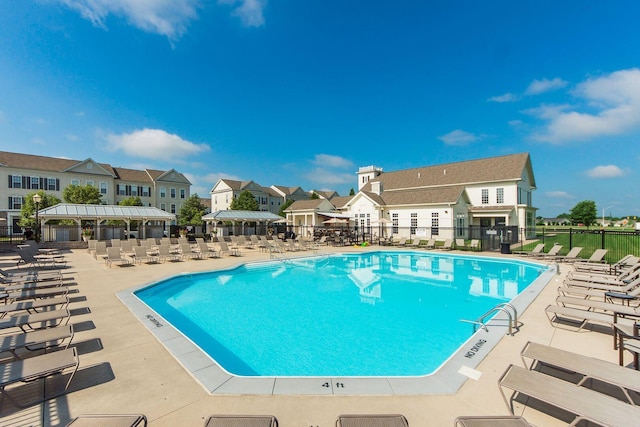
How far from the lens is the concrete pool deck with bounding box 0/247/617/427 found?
10.5 feet

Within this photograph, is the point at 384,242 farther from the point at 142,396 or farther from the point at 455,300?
the point at 142,396

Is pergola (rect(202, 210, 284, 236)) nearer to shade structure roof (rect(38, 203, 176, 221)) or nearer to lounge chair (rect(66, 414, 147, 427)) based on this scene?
shade structure roof (rect(38, 203, 176, 221))

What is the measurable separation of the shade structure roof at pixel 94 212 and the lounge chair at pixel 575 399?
27355mm

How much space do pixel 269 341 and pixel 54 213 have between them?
23341 mm

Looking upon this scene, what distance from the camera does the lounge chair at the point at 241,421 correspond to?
2574 mm

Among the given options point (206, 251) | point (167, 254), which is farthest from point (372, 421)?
point (206, 251)

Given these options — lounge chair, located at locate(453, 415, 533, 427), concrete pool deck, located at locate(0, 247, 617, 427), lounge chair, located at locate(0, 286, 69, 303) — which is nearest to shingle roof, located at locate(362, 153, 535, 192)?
concrete pool deck, located at locate(0, 247, 617, 427)

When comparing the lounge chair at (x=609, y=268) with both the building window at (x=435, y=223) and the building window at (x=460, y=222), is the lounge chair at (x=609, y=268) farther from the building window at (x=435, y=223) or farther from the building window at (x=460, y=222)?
the building window at (x=435, y=223)

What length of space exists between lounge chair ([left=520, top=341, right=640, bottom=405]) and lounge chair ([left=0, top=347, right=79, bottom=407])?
5.71 meters

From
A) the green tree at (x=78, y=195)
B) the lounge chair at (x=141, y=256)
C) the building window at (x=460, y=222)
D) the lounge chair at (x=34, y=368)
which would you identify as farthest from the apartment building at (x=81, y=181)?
the lounge chair at (x=34, y=368)

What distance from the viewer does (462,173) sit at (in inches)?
1400

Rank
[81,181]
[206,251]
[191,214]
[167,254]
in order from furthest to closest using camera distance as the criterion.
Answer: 1. [191,214]
2. [81,181]
3. [206,251]
4. [167,254]

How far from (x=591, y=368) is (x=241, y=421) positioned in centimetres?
385

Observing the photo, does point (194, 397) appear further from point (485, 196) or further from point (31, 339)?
point (485, 196)
